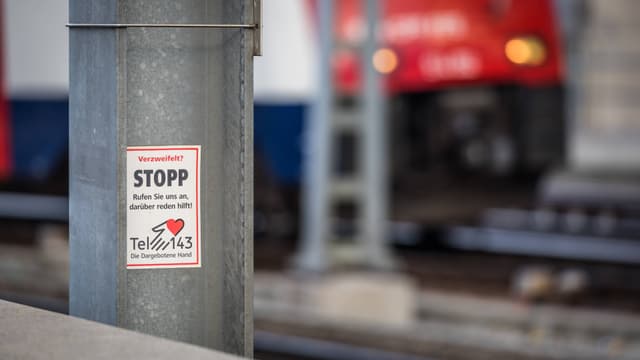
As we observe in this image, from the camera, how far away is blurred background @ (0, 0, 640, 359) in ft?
38.9

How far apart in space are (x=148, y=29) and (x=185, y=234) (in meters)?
0.68

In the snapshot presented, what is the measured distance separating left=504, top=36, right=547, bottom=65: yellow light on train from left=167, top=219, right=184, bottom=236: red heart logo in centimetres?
896

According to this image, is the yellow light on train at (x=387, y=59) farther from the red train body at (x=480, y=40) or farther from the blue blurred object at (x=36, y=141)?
the blue blurred object at (x=36, y=141)

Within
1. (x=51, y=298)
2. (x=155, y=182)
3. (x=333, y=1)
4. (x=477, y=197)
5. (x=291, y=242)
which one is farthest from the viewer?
(x=477, y=197)

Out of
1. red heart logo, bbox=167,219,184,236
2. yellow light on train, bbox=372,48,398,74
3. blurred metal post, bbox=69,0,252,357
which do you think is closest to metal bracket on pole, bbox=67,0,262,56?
blurred metal post, bbox=69,0,252,357

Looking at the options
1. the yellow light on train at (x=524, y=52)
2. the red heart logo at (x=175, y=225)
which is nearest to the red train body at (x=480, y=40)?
the yellow light on train at (x=524, y=52)

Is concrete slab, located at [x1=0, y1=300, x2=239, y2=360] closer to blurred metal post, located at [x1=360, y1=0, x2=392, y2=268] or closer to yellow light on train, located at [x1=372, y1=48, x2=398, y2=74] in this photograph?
blurred metal post, located at [x1=360, y1=0, x2=392, y2=268]

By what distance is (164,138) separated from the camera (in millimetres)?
4438

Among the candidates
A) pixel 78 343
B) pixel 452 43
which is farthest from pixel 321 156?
pixel 78 343

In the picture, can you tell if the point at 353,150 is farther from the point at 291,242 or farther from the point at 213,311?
the point at 213,311

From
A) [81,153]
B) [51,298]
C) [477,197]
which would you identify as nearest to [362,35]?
[51,298]

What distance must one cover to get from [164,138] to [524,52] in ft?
29.6

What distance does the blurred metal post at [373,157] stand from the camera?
12.9m

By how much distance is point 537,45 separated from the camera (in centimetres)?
1309
